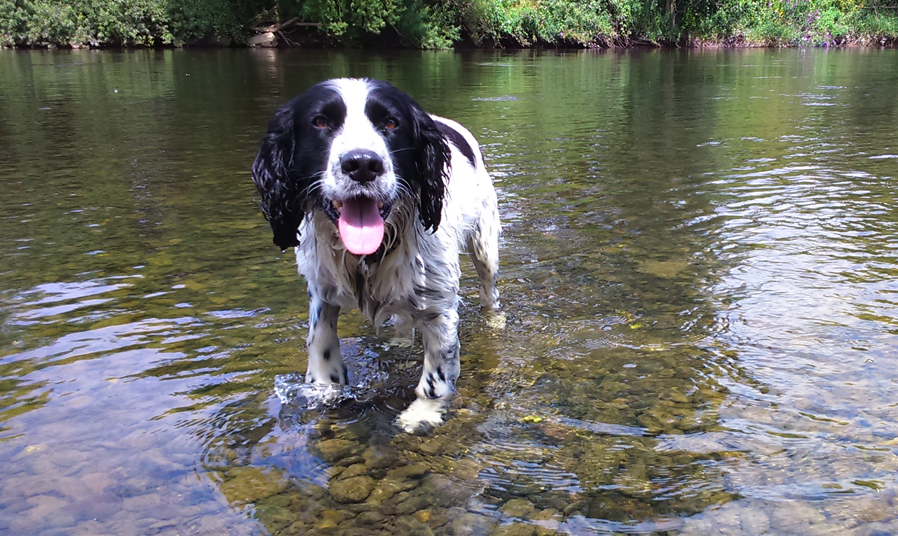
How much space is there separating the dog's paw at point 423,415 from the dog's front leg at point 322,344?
41 cm

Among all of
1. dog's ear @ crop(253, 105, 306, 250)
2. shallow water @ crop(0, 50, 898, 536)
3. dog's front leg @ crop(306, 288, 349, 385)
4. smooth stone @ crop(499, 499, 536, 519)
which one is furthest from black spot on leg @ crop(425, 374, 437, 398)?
dog's ear @ crop(253, 105, 306, 250)

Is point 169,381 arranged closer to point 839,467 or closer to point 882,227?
point 839,467

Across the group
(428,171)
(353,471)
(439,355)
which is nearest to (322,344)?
(439,355)

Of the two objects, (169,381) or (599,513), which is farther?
(169,381)

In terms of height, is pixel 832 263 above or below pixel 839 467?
above

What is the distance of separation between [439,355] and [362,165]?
105 centimetres

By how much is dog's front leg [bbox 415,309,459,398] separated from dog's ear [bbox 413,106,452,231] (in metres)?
0.46

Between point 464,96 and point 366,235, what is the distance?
44.3 feet

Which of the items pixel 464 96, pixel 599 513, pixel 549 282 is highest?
pixel 464 96

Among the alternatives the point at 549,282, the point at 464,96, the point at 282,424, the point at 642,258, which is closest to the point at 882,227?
the point at 642,258

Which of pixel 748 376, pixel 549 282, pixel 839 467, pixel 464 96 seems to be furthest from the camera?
pixel 464 96

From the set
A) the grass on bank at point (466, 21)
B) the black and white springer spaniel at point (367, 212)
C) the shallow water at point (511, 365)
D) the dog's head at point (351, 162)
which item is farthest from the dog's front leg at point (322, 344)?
the grass on bank at point (466, 21)

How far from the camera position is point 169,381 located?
3598mm

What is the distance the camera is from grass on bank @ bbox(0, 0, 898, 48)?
35.7 m
